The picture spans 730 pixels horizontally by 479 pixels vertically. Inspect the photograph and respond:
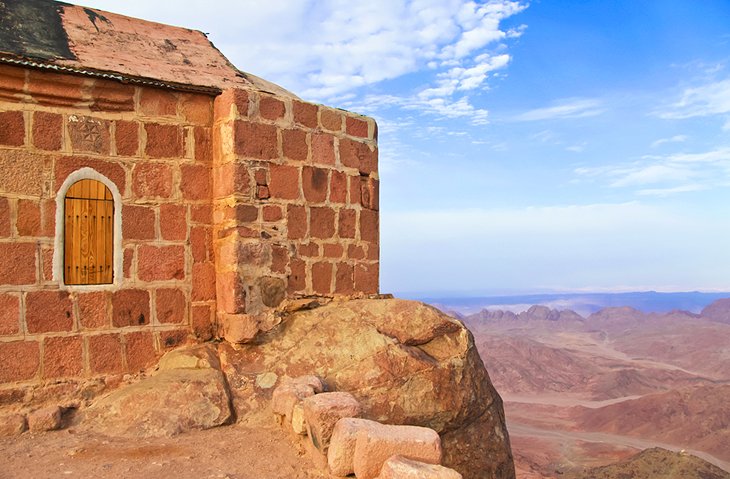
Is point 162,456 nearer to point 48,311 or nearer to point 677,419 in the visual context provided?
point 48,311

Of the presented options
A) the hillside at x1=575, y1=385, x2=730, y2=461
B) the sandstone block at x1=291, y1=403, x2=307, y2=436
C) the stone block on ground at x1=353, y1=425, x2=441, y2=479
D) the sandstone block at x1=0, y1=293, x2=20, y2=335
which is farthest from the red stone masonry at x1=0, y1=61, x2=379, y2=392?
the hillside at x1=575, y1=385, x2=730, y2=461

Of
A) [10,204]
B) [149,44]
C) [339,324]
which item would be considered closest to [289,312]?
[339,324]

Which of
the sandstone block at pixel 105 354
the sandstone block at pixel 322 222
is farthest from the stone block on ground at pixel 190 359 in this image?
the sandstone block at pixel 322 222

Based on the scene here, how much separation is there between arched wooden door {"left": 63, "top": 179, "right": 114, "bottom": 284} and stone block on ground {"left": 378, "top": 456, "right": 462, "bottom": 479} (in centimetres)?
305

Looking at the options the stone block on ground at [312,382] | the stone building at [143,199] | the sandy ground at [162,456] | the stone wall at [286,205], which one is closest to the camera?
the sandy ground at [162,456]

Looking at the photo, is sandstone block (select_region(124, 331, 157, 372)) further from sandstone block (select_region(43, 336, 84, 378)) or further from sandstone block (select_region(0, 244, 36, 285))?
sandstone block (select_region(0, 244, 36, 285))

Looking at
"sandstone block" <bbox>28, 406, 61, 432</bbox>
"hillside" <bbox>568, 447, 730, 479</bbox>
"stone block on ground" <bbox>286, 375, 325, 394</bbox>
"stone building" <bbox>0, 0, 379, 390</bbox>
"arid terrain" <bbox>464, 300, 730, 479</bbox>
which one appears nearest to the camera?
"sandstone block" <bbox>28, 406, 61, 432</bbox>

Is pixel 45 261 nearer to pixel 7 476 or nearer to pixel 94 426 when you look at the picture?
pixel 94 426

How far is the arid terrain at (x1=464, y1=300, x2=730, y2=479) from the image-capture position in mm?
32156

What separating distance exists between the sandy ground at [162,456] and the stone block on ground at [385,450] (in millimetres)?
415

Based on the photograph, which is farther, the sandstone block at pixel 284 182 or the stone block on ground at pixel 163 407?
the sandstone block at pixel 284 182

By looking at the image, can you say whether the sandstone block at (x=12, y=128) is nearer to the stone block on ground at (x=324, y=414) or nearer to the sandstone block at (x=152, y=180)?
the sandstone block at (x=152, y=180)

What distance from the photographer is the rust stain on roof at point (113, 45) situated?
523 centimetres

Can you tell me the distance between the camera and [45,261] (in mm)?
4910
